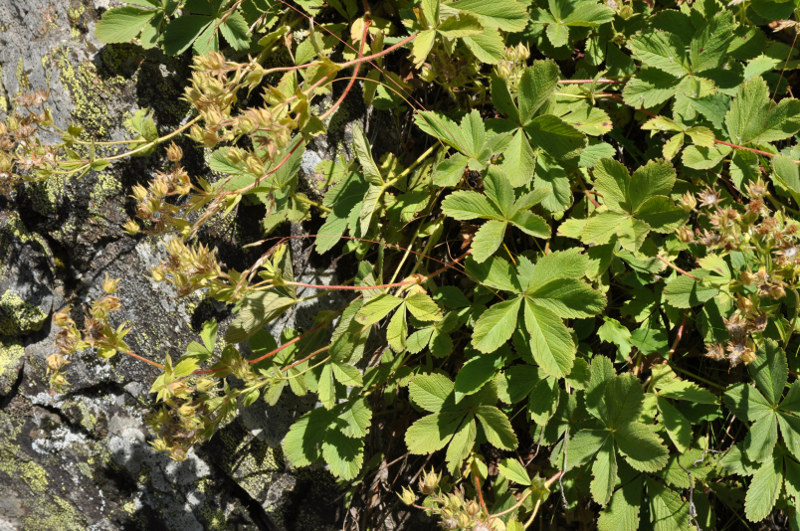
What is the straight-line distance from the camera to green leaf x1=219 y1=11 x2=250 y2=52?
6.72 feet

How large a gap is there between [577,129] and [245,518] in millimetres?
2210

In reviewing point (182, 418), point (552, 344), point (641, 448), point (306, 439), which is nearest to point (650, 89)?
point (552, 344)

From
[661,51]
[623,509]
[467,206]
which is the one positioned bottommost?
[623,509]

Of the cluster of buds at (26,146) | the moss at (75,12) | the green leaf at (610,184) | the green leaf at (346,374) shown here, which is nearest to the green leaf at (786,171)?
the green leaf at (610,184)

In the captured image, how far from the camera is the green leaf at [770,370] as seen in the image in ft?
5.59

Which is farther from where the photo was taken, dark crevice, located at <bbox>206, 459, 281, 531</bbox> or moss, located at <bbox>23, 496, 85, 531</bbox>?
moss, located at <bbox>23, 496, 85, 531</bbox>

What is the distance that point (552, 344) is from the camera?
66.0 inches

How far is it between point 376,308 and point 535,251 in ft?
2.09

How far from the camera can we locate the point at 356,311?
5.91 ft

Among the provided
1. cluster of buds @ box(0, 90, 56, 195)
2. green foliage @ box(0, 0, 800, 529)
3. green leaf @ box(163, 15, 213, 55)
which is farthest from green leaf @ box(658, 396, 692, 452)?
cluster of buds @ box(0, 90, 56, 195)

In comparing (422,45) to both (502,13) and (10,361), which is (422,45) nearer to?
(502,13)

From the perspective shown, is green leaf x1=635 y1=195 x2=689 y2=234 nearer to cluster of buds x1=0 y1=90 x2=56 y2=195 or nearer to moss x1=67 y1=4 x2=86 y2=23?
cluster of buds x1=0 y1=90 x2=56 y2=195

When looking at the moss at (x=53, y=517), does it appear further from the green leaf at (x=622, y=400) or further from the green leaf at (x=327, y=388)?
the green leaf at (x=622, y=400)

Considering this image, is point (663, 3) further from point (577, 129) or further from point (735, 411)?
point (735, 411)
